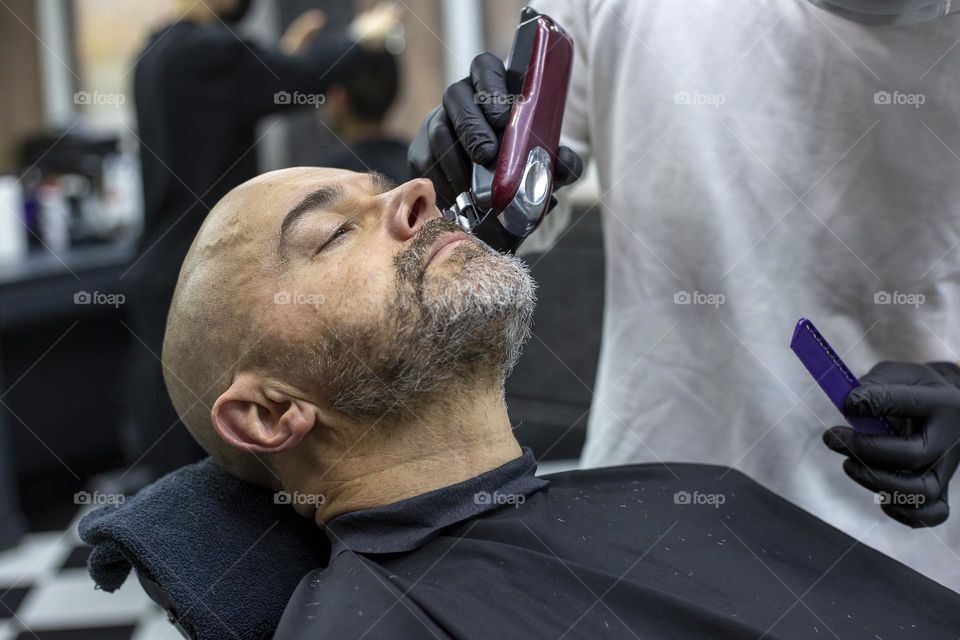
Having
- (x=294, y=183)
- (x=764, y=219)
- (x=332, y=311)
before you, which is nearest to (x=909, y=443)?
(x=764, y=219)

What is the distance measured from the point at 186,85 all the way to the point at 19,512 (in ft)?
6.12

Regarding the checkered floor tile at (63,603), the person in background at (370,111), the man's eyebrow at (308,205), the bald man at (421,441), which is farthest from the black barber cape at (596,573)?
the person in background at (370,111)

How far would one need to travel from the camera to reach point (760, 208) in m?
1.64

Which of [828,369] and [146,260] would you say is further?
[146,260]

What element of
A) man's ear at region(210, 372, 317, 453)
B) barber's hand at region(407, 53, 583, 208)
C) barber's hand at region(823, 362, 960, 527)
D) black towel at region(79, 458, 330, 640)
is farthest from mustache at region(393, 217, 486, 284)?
barber's hand at region(823, 362, 960, 527)

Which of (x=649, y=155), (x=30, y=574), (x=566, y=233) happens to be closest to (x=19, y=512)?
(x=30, y=574)

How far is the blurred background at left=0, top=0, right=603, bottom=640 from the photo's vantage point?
3.01 metres

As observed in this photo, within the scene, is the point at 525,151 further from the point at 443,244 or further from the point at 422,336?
the point at 422,336

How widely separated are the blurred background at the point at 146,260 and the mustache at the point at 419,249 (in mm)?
1371

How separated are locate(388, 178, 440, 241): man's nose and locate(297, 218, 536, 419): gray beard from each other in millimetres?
27

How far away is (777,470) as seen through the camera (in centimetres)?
167

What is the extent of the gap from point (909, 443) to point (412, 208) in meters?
0.76

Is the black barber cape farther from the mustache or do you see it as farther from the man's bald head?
the mustache

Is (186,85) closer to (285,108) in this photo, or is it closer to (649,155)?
(285,108)
